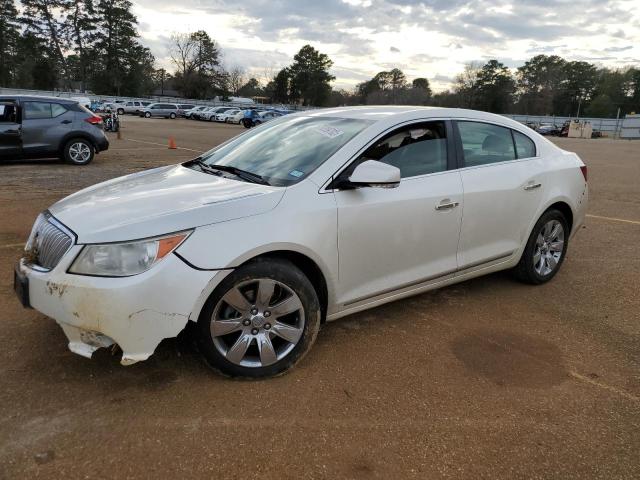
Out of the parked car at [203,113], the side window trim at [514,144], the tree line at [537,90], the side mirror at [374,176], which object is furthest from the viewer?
the tree line at [537,90]

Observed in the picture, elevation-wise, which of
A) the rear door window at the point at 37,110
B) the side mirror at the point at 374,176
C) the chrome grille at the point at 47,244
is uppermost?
the rear door window at the point at 37,110

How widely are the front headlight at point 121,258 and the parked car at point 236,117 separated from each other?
45653 mm

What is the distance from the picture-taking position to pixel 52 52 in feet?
Answer: 249

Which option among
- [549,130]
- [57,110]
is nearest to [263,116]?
[57,110]

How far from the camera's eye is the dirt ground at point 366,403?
8.00 feet

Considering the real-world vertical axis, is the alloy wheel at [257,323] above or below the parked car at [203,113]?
below

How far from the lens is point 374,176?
3.18m

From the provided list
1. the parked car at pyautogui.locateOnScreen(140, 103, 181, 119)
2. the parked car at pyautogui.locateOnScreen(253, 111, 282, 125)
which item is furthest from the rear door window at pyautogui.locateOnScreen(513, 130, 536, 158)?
the parked car at pyautogui.locateOnScreen(140, 103, 181, 119)

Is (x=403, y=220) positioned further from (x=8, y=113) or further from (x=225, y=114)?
(x=225, y=114)

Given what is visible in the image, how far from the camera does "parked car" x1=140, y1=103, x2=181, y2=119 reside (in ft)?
168

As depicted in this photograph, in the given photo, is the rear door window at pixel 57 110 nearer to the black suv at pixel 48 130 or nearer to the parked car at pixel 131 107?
the black suv at pixel 48 130

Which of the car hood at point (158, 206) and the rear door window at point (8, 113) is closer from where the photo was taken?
the car hood at point (158, 206)

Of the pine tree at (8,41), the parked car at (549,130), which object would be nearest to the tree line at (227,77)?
the pine tree at (8,41)

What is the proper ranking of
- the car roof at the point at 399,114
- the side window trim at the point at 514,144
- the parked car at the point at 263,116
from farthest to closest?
the parked car at the point at 263,116 → the side window trim at the point at 514,144 → the car roof at the point at 399,114
